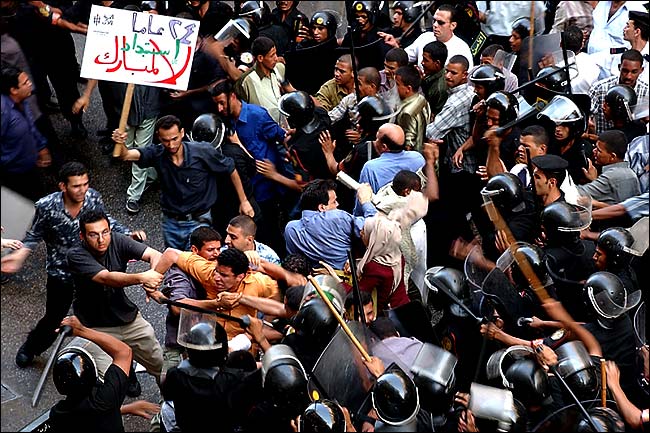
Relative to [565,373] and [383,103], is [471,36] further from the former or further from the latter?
[565,373]

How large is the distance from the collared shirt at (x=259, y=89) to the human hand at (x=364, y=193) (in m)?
1.47

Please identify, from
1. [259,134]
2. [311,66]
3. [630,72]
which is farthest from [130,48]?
[630,72]

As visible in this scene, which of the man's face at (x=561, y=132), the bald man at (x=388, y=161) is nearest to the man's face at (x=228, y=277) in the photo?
the bald man at (x=388, y=161)

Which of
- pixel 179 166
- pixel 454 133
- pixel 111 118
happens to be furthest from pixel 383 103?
pixel 111 118

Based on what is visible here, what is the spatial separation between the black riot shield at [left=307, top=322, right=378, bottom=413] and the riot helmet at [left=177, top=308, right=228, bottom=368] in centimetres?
49

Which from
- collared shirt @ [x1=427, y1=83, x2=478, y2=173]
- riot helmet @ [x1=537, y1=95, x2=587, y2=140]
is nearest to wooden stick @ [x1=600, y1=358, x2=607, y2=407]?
riot helmet @ [x1=537, y1=95, x2=587, y2=140]

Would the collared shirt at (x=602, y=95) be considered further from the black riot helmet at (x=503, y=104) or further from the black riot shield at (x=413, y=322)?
the black riot shield at (x=413, y=322)

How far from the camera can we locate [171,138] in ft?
21.9

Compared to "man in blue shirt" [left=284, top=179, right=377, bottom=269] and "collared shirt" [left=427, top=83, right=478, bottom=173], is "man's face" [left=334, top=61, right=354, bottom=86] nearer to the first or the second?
"collared shirt" [left=427, top=83, right=478, bottom=173]

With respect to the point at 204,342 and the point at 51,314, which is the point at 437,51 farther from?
the point at 204,342

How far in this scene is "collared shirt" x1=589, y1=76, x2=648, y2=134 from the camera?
7.73 m

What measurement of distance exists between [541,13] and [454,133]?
103 inches

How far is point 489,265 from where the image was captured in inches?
245

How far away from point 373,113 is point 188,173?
147 centimetres
